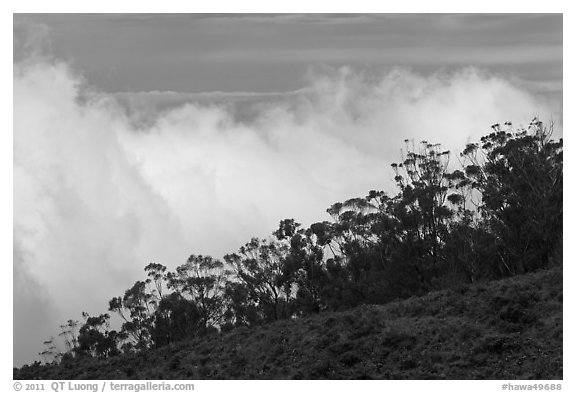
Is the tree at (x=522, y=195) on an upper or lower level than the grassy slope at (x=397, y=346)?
upper

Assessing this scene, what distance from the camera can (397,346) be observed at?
53.1 ft

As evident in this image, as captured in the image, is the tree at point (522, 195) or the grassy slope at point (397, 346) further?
the tree at point (522, 195)

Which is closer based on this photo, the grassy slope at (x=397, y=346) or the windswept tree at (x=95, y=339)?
the grassy slope at (x=397, y=346)

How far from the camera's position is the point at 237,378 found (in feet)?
53.0

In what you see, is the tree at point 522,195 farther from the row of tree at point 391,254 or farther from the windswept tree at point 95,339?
the windswept tree at point 95,339

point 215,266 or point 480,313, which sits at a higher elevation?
point 215,266

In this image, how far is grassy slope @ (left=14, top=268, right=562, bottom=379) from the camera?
15.2 meters

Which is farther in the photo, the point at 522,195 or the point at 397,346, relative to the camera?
the point at 522,195

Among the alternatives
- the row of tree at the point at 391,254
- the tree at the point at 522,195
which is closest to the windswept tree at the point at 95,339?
the row of tree at the point at 391,254

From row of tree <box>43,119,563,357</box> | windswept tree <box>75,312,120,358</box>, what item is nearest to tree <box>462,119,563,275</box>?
row of tree <box>43,119,563,357</box>

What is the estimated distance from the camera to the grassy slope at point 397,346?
49.8 feet
